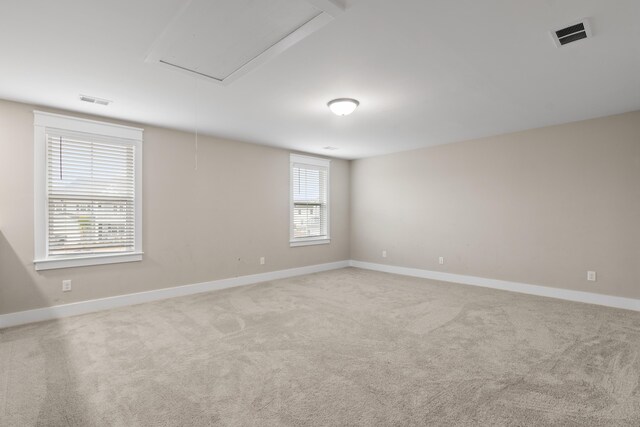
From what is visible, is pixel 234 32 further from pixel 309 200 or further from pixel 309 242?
pixel 309 242

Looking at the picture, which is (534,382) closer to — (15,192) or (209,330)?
(209,330)

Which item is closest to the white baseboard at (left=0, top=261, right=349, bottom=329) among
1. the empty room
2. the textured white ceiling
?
the empty room

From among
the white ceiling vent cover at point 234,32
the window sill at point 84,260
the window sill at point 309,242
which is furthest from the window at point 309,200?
the white ceiling vent cover at point 234,32

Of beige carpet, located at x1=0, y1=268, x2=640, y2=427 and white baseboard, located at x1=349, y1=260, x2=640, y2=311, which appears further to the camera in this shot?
white baseboard, located at x1=349, y1=260, x2=640, y2=311

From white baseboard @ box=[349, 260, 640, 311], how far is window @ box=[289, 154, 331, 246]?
4.59ft

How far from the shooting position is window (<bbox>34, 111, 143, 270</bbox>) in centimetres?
367

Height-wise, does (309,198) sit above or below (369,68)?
below

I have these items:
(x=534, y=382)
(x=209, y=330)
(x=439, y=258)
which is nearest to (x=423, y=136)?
(x=439, y=258)

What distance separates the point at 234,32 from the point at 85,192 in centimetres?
304

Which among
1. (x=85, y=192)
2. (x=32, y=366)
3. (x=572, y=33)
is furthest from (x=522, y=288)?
(x=85, y=192)

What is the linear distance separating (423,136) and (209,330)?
4142 millimetres

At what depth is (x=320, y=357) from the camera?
2688 millimetres

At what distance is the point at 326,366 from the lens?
253 centimetres

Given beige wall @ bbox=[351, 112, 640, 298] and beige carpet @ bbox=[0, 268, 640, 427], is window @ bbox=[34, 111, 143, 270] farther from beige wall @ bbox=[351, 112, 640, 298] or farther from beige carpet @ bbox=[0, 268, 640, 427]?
beige wall @ bbox=[351, 112, 640, 298]
